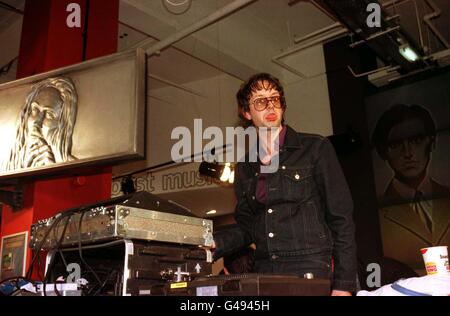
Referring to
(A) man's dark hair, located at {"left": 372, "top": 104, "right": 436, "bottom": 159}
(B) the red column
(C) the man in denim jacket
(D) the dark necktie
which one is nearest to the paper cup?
(C) the man in denim jacket

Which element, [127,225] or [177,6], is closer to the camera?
[127,225]

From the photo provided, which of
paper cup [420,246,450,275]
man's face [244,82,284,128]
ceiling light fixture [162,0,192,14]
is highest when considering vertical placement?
ceiling light fixture [162,0,192,14]

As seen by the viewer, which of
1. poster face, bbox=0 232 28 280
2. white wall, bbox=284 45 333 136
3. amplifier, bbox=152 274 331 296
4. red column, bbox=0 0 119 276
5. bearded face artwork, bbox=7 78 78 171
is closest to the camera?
amplifier, bbox=152 274 331 296

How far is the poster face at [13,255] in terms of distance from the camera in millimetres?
2539

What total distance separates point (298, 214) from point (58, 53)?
2303 mm

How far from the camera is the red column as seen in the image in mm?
2703

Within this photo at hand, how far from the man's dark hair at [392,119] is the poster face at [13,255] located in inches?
171

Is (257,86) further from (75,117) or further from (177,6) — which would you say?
(177,6)

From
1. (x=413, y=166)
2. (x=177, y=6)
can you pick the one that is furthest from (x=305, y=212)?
(x=413, y=166)

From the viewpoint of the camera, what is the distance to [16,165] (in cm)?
206

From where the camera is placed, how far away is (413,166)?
5.27 metres

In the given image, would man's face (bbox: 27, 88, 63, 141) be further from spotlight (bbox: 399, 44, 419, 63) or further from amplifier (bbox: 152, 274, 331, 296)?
spotlight (bbox: 399, 44, 419, 63)

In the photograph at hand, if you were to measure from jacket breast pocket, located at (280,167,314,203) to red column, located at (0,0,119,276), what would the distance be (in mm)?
1553

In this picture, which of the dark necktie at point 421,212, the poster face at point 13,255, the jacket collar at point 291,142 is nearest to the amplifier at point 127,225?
the jacket collar at point 291,142
